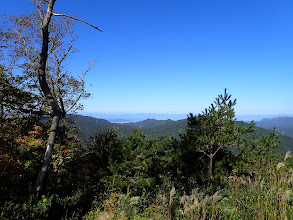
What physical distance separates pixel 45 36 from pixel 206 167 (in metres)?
12.4

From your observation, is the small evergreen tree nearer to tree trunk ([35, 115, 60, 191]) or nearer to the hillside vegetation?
the hillside vegetation

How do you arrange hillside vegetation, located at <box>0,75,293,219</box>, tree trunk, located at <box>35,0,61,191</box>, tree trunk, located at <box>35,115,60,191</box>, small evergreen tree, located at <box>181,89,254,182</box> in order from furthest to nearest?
small evergreen tree, located at <box>181,89,254,182</box> < hillside vegetation, located at <box>0,75,293,219</box> < tree trunk, located at <box>35,115,60,191</box> < tree trunk, located at <box>35,0,61,191</box>

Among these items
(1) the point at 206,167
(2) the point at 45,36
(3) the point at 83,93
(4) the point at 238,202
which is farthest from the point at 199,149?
(2) the point at 45,36

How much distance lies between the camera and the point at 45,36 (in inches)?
297

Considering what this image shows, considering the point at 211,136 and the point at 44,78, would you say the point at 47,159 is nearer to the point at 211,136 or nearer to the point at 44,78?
the point at 44,78

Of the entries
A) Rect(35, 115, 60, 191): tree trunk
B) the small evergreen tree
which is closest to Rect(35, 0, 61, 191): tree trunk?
Rect(35, 115, 60, 191): tree trunk

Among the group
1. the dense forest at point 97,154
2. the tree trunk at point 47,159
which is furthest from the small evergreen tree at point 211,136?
the tree trunk at point 47,159

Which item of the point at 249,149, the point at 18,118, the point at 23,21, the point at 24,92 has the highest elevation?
the point at 23,21

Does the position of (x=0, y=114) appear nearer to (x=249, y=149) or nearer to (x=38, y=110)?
(x=38, y=110)

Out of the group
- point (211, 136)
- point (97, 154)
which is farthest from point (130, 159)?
point (211, 136)

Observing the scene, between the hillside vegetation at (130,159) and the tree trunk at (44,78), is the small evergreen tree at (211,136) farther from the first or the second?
the tree trunk at (44,78)

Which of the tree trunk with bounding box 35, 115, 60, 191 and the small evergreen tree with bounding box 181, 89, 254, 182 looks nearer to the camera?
the tree trunk with bounding box 35, 115, 60, 191

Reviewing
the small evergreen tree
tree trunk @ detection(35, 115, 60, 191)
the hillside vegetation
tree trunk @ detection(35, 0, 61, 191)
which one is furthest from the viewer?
the small evergreen tree

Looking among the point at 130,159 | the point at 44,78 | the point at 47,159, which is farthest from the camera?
the point at 130,159
